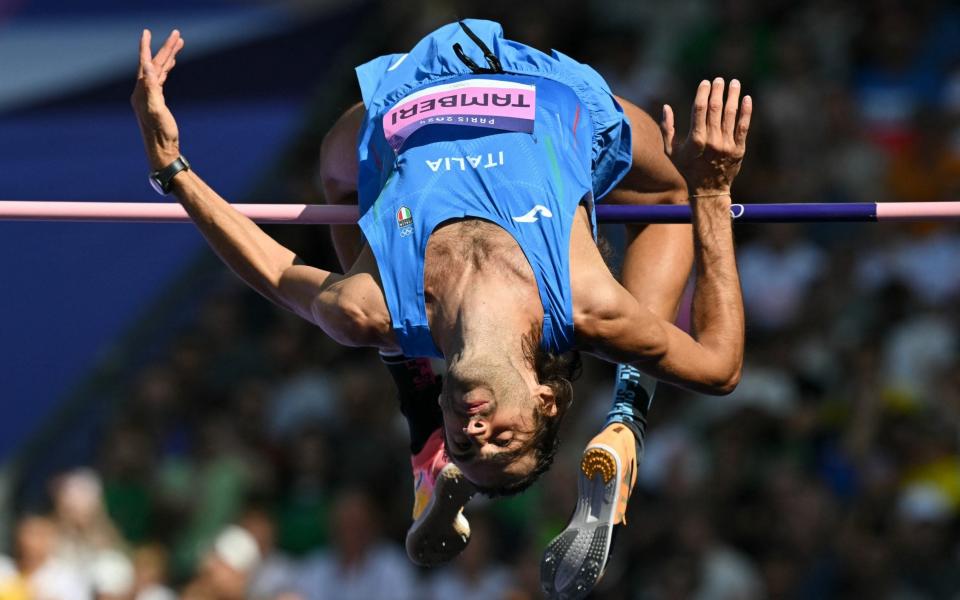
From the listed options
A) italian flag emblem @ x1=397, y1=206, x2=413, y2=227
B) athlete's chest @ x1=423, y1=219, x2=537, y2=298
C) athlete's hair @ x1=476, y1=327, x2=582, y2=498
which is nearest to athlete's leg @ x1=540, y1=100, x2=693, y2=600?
athlete's hair @ x1=476, y1=327, x2=582, y2=498

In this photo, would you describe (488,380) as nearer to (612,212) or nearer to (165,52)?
(612,212)

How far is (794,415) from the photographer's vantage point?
929 centimetres

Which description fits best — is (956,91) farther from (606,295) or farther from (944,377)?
(606,295)

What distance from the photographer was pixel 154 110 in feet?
18.6

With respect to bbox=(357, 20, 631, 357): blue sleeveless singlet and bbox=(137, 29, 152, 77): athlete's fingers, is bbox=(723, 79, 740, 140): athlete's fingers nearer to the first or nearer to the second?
bbox=(357, 20, 631, 357): blue sleeveless singlet

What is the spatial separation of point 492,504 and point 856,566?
2.09 m

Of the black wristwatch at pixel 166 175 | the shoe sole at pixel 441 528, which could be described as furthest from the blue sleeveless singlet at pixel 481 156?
the shoe sole at pixel 441 528

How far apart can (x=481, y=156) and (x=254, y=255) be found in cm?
80

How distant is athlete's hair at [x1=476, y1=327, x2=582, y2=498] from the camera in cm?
516

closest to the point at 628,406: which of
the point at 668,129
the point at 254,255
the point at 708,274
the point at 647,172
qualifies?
→ the point at 708,274

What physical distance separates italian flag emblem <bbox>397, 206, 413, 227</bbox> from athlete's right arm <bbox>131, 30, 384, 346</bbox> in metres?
0.20

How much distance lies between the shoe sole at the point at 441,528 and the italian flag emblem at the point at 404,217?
1148 mm

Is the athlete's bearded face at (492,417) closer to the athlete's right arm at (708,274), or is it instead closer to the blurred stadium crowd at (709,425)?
the athlete's right arm at (708,274)

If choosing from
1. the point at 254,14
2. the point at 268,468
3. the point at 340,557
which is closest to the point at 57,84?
the point at 254,14
